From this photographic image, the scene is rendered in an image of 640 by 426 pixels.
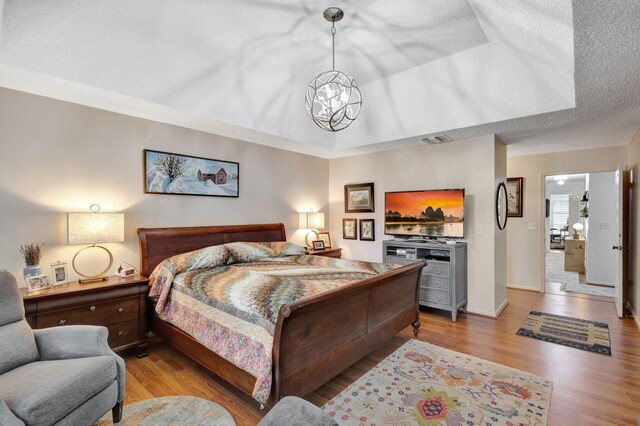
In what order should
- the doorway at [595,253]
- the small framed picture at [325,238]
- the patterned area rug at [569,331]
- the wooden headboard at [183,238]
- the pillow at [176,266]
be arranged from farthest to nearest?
the small framed picture at [325,238]
the doorway at [595,253]
the wooden headboard at [183,238]
the patterned area rug at [569,331]
the pillow at [176,266]

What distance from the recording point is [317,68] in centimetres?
368

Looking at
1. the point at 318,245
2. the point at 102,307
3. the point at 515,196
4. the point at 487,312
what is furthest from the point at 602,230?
the point at 102,307

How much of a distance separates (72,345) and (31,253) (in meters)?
1.21

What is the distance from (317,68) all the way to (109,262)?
10.4 ft

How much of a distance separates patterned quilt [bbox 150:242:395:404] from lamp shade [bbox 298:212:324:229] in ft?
4.37

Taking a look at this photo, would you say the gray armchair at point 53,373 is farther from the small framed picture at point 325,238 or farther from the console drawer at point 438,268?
the small framed picture at point 325,238

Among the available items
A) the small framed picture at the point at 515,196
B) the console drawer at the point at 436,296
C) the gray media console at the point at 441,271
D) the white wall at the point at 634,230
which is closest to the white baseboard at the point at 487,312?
the gray media console at the point at 441,271

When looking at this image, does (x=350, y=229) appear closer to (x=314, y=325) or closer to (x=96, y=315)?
(x=314, y=325)

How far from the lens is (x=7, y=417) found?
4.44 ft

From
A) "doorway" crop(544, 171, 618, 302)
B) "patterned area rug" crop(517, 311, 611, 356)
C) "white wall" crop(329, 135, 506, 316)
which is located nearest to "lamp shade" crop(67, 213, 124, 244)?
"white wall" crop(329, 135, 506, 316)

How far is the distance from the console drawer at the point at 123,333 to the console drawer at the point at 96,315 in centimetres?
5

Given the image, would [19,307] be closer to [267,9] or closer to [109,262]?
[109,262]

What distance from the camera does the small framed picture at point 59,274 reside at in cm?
270

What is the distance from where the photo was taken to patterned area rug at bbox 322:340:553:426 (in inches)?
83.4
